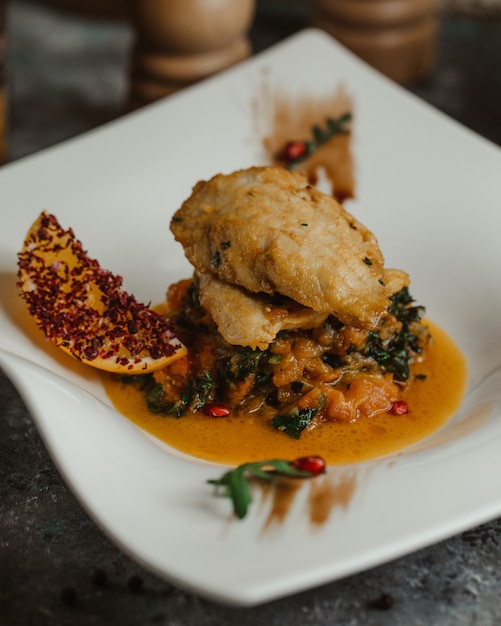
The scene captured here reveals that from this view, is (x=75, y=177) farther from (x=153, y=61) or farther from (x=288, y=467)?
(x=288, y=467)

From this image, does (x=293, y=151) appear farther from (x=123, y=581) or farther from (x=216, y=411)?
(x=123, y=581)

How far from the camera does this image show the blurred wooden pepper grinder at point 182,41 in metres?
7.92

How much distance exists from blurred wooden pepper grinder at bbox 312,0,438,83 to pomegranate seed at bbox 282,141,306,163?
8.60 feet

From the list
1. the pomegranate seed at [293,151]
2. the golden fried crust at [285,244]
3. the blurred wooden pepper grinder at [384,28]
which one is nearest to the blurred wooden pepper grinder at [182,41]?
the blurred wooden pepper grinder at [384,28]

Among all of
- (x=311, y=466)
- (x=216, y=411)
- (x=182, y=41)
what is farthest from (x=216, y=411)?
(x=182, y=41)

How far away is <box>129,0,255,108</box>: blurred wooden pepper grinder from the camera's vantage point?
792 centimetres

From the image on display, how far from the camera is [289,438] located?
16.5ft

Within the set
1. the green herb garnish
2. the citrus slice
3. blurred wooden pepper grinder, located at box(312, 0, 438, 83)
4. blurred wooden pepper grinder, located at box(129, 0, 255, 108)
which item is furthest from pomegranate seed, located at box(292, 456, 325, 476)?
blurred wooden pepper grinder, located at box(312, 0, 438, 83)

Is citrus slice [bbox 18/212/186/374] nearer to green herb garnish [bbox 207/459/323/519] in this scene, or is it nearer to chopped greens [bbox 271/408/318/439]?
chopped greens [bbox 271/408/318/439]

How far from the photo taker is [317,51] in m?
7.45

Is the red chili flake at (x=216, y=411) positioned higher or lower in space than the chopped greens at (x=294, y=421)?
lower

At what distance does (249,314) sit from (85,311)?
98 centimetres

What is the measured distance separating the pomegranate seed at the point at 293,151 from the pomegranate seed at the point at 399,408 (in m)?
2.28

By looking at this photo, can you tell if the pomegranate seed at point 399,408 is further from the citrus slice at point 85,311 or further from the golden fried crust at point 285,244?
the citrus slice at point 85,311
